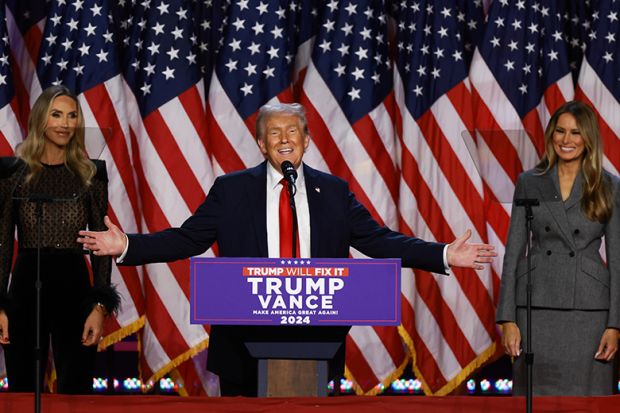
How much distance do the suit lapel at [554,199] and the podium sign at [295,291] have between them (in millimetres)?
1222

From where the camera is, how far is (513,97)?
5.18 metres

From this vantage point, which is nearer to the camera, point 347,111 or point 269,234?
point 269,234

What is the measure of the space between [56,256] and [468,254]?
1.51 m

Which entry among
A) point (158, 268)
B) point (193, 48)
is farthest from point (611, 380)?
point (193, 48)

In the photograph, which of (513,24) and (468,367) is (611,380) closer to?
(468,367)

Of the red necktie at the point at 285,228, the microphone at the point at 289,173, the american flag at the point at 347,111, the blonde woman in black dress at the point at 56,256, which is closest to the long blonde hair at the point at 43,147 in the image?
the blonde woman in black dress at the point at 56,256

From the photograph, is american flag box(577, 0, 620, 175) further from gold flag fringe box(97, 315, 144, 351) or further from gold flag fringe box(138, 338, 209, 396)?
gold flag fringe box(97, 315, 144, 351)

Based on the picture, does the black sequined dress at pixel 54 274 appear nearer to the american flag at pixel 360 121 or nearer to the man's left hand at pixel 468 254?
the man's left hand at pixel 468 254

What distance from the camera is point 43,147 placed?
12.2ft

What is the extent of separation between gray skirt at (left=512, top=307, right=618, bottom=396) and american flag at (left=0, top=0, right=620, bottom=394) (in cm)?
137

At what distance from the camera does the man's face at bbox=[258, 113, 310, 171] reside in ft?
10.5

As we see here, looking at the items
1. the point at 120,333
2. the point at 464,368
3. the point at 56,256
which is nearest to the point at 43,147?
the point at 56,256

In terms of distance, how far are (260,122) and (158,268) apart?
200 centimetres

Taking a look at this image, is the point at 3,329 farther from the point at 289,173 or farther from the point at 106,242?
the point at 289,173
